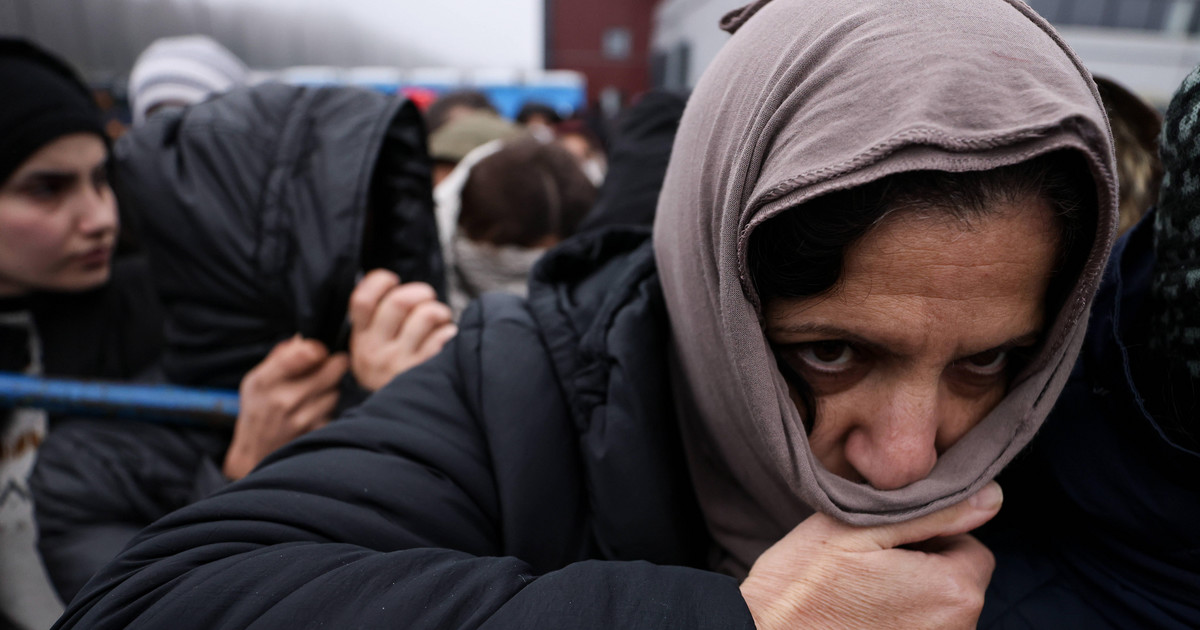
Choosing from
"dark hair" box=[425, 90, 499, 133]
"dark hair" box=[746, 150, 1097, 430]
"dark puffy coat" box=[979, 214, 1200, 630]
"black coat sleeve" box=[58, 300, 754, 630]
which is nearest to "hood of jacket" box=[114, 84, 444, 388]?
"black coat sleeve" box=[58, 300, 754, 630]

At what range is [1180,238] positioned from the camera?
31.1 inches

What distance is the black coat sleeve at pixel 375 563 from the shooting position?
0.71 m

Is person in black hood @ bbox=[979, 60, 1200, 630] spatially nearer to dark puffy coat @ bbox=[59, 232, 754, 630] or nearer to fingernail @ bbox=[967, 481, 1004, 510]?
fingernail @ bbox=[967, 481, 1004, 510]

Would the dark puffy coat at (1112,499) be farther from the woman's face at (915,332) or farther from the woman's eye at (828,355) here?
the woman's eye at (828,355)

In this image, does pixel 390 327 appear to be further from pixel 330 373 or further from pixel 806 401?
pixel 806 401

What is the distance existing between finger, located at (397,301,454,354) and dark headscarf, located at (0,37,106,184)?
1.33 meters

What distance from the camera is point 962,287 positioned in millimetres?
748

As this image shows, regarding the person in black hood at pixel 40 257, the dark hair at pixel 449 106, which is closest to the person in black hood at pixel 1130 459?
the person in black hood at pixel 40 257

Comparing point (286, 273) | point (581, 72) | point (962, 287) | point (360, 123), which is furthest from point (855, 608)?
point (581, 72)

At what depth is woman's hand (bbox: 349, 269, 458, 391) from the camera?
1.45 metres

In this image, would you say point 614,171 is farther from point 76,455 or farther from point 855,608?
point 76,455

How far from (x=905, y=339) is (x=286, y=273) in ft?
4.84

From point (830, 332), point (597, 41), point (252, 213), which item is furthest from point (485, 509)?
point (597, 41)

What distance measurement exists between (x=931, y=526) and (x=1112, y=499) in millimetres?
258
